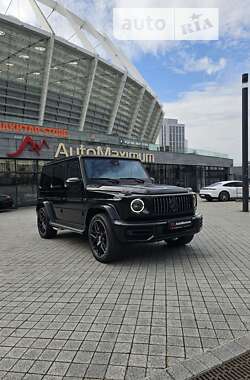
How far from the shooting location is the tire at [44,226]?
326 inches

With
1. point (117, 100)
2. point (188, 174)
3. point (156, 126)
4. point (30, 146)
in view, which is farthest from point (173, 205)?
point (156, 126)

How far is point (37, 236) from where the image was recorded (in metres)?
9.00

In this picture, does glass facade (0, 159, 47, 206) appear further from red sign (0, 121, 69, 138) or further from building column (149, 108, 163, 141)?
building column (149, 108, 163, 141)

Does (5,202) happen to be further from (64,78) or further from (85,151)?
(64,78)

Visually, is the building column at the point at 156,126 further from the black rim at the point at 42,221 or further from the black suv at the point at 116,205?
the black suv at the point at 116,205

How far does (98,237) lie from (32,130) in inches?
651

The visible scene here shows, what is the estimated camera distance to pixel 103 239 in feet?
18.7

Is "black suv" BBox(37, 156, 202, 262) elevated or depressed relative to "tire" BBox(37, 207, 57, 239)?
elevated

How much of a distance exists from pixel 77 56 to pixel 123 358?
3931cm

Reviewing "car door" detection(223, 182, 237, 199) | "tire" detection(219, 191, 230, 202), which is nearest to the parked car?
"tire" detection(219, 191, 230, 202)

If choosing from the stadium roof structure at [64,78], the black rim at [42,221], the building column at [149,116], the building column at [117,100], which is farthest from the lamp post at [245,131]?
the building column at [149,116]

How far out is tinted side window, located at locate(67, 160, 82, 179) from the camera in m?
6.61

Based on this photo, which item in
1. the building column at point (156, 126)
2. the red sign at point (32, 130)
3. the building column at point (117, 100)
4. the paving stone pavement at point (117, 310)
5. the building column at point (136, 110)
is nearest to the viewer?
the paving stone pavement at point (117, 310)

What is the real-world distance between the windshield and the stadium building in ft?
45.9
